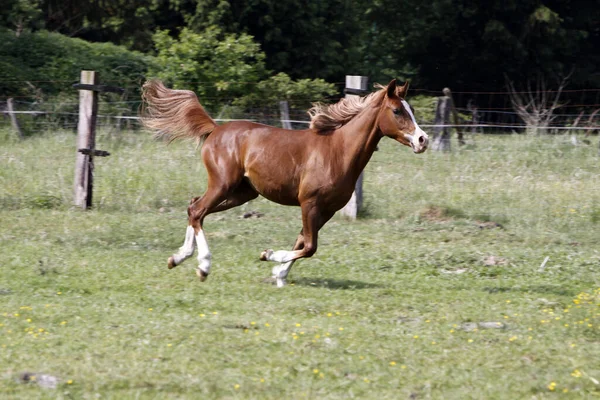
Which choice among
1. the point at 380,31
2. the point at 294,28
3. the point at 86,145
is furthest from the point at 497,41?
the point at 86,145

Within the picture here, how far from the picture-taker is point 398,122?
8445 millimetres

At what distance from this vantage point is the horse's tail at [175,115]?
372 inches

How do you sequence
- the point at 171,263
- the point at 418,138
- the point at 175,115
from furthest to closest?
1. the point at 175,115
2. the point at 171,263
3. the point at 418,138

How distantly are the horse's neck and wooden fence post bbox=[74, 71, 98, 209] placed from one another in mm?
5197

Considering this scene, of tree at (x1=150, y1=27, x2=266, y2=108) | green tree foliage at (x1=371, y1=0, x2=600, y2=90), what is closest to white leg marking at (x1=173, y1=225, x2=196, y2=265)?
tree at (x1=150, y1=27, x2=266, y2=108)

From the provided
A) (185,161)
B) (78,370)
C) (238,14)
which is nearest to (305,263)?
(78,370)

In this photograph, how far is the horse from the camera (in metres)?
8.48

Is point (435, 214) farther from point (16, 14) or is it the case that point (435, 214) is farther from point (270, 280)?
point (16, 14)

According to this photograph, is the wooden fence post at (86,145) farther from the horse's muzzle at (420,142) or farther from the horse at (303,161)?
the horse's muzzle at (420,142)

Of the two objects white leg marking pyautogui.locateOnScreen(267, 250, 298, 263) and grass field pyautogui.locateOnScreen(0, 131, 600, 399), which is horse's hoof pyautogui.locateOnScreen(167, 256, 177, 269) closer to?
grass field pyautogui.locateOnScreen(0, 131, 600, 399)

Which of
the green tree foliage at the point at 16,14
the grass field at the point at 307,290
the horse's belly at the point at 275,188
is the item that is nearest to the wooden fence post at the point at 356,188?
the grass field at the point at 307,290

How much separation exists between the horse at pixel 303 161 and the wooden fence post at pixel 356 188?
356 centimetres

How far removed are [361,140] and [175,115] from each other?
2.10 meters

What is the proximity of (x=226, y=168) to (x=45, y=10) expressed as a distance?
27474 mm
